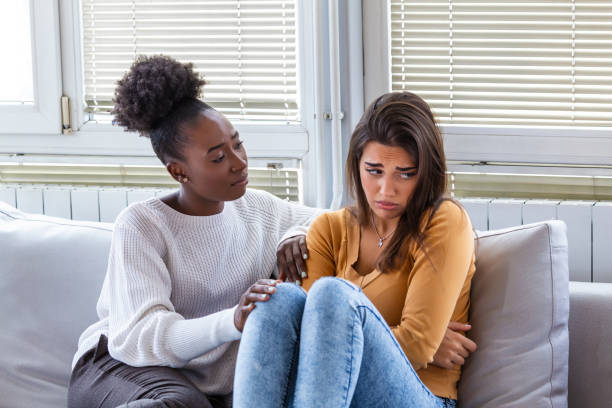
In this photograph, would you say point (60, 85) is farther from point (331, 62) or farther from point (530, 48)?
point (530, 48)

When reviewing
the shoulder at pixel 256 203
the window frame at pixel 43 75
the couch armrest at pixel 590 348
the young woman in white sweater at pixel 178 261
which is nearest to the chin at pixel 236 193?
the young woman in white sweater at pixel 178 261

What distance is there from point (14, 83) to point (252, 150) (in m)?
0.85

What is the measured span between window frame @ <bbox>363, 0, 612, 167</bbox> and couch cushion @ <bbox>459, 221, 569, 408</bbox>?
0.39 metres

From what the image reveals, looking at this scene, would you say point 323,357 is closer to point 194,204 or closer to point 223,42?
point 194,204

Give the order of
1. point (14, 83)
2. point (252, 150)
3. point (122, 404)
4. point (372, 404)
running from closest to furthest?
point (372, 404)
point (122, 404)
point (252, 150)
point (14, 83)

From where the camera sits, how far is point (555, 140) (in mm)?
1967

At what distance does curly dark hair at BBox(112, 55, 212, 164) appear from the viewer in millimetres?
1647

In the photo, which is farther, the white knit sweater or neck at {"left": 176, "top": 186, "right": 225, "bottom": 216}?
neck at {"left": 176, "top": 186, "right": 225, "bottom": 216}

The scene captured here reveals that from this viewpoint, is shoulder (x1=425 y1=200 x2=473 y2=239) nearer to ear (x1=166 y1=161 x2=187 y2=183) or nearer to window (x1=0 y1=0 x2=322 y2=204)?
ear (x1=166 y1=161 x2=187 y2=183)

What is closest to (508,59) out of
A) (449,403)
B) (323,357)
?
(449,403)

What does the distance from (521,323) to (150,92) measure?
927mm

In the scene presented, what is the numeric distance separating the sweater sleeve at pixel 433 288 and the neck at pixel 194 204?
0.50 metres

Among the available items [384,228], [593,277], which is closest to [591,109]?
[593,277]

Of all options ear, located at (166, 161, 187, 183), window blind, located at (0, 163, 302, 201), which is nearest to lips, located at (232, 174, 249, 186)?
ear, located at (166, 161, 187, 183)
